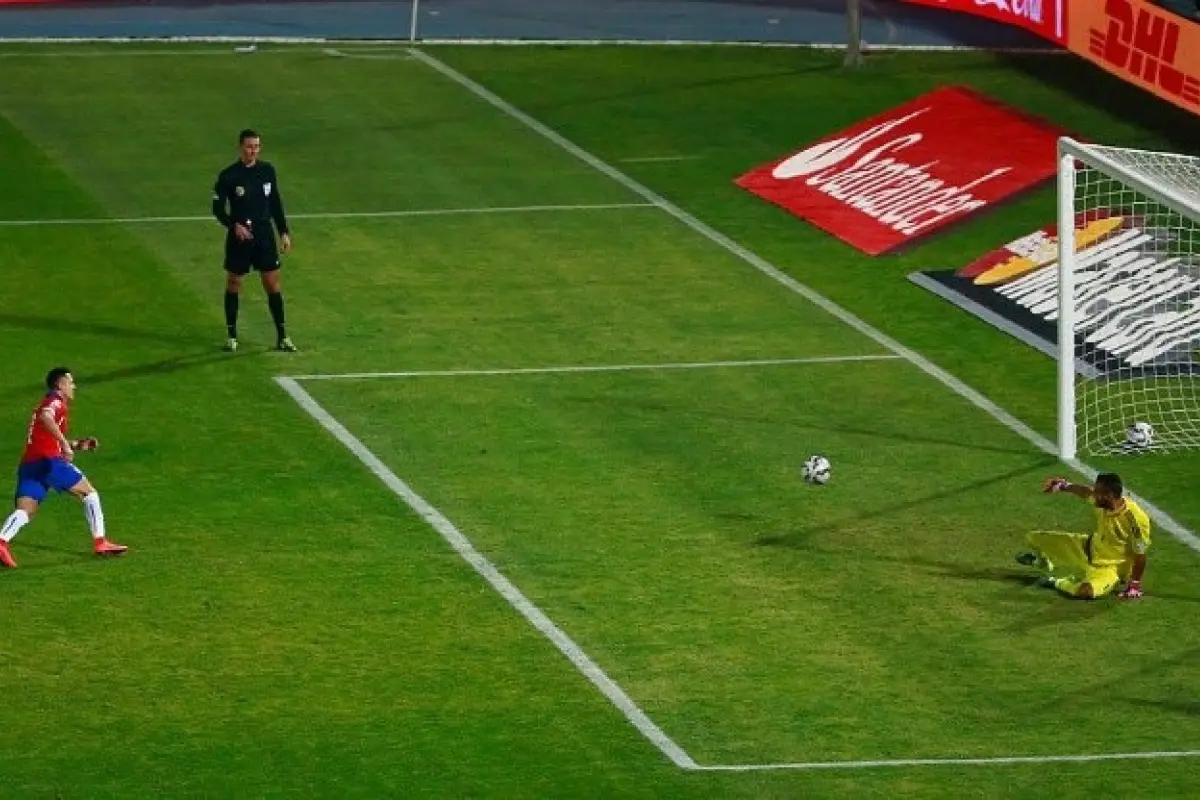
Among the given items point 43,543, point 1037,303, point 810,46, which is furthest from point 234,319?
point 810,46

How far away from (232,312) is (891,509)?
7.45m

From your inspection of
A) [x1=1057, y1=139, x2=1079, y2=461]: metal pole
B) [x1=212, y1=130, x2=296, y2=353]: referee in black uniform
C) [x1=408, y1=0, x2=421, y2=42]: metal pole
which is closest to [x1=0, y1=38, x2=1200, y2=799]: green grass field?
[x1=1057, y1=139, x2=1079, y2=461]: metal pole

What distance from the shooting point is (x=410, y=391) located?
26.0 metres

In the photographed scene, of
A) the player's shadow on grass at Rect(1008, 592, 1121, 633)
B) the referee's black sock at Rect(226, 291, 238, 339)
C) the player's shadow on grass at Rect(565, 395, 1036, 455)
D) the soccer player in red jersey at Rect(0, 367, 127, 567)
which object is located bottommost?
the player's shadow on grass at Rect(565, 395, 1036, 455)

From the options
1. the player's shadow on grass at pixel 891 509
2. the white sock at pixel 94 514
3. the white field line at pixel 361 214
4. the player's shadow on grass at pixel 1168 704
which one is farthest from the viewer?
the white field line at pixel 361 214

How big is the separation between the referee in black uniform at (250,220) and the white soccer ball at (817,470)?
594cm

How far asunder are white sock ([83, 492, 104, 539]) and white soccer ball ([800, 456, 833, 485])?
569cm

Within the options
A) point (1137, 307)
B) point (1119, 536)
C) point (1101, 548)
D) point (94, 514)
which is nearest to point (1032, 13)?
point (1137, 307)

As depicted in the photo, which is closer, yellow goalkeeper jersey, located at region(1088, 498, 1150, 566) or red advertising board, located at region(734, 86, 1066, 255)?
yellow goalkeeper jersey, located at region(1088, 498, 1150, 566)

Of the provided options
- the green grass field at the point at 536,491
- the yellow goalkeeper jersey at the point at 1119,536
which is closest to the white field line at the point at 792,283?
the green grass field at the point at 536,491

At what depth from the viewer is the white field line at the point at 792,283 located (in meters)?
23.8

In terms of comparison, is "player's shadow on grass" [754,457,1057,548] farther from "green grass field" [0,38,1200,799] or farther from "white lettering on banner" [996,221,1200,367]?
"white lettering on banner" [996,221,1200,367]

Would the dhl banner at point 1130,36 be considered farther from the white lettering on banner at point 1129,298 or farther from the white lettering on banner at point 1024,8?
the white lettering on banner at point 1129,298

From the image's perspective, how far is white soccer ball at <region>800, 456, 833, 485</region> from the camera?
75.9ft
